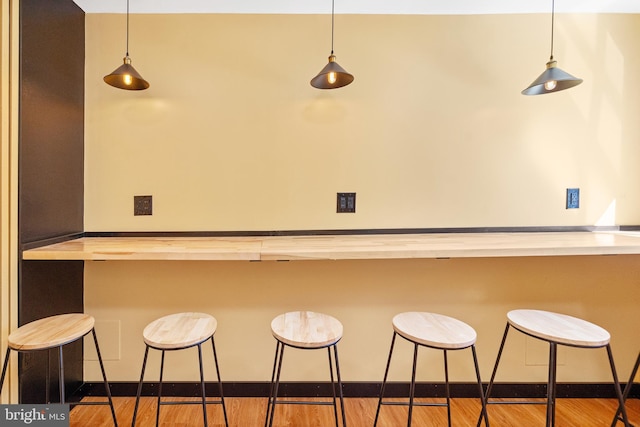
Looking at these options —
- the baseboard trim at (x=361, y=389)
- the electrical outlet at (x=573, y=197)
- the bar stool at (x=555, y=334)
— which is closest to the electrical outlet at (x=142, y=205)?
the baseboard trim at (x=361, y=389)

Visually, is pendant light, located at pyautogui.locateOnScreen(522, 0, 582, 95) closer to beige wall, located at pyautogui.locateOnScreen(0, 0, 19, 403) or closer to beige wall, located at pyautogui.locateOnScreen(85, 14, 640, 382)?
beige wall, located at pyautogui.locateOnScreen(85, 14, 640, 382)

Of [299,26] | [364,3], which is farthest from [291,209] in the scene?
[364,3]

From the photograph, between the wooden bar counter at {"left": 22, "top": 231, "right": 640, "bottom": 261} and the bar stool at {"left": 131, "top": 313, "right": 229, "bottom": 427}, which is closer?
the bar stool at {"left": 131, "top": 313, "right": 229, "bottom": 427}

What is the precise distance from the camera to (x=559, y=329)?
1.24m

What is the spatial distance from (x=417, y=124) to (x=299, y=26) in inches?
37.9

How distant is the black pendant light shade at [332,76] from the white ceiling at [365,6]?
1.82 ft

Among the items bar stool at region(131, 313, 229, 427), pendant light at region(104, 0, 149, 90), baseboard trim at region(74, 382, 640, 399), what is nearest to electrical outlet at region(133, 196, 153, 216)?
pendant light at region(104, 0, 149, 90)

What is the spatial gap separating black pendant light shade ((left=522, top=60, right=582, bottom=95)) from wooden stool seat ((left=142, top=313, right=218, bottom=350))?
1.99m

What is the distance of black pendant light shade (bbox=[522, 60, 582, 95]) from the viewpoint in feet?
4.79

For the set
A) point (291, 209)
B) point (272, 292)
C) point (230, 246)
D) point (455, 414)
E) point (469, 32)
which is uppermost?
point (469, 32)

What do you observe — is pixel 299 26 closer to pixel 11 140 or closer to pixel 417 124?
pixel 417 124

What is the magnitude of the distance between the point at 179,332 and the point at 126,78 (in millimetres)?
1299

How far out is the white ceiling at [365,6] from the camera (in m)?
1.76

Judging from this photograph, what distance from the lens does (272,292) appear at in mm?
Answer: 1832
